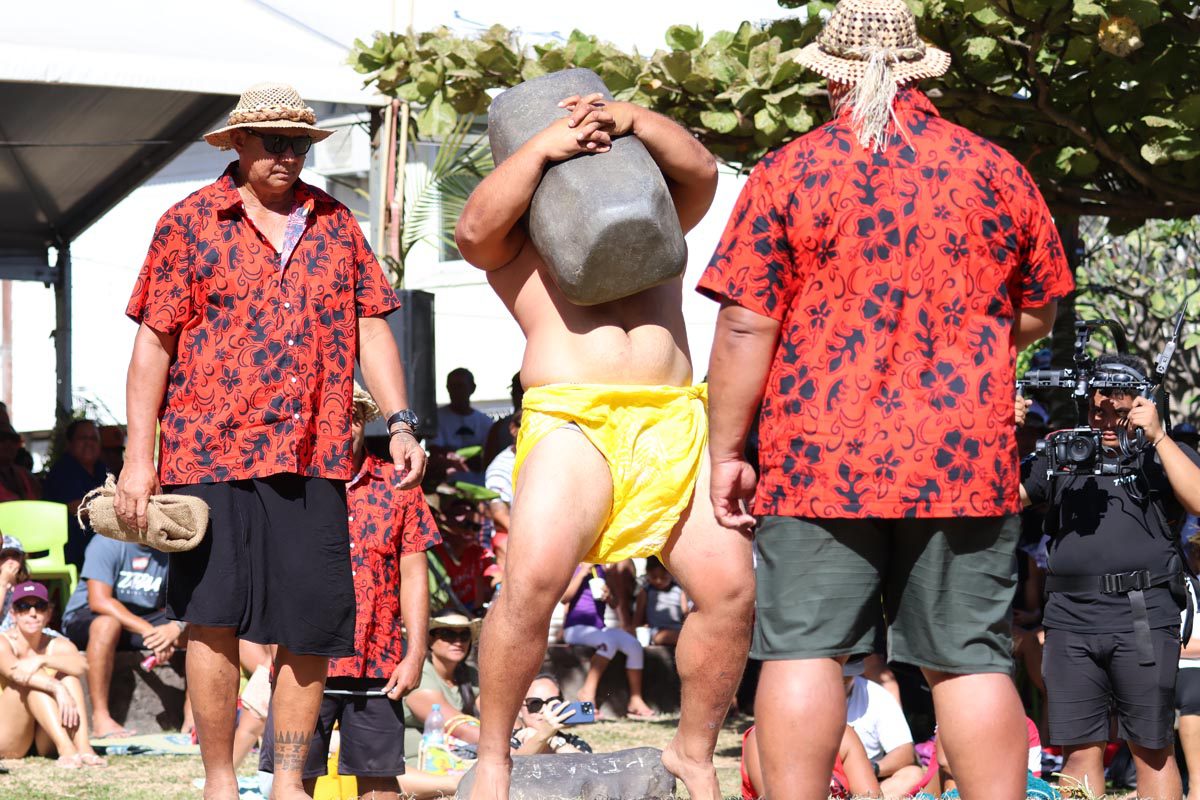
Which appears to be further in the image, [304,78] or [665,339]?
[304,78]

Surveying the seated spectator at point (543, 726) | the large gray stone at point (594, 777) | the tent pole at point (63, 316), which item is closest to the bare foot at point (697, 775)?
the large gray stone at point (594, 777)

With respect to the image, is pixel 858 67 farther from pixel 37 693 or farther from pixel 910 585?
pixel 37 693

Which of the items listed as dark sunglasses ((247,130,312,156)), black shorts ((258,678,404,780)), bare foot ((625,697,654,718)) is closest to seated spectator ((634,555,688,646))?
bare foot ((625,697,654,718))

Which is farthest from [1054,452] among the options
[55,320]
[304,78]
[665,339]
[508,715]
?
[55,320]

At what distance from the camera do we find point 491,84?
7742mm

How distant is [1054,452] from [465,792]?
2950 millimetres

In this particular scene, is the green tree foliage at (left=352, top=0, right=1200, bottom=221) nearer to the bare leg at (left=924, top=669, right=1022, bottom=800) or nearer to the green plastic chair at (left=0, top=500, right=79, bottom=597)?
the bare leg at (left=924, top=669, right=1022, bottom=800)

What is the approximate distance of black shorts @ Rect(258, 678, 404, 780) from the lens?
5.71 m

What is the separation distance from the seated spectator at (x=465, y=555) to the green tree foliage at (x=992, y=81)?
307 cm

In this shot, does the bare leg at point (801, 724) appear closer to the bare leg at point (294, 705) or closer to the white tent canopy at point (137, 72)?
the bare leg at point (294, 705)

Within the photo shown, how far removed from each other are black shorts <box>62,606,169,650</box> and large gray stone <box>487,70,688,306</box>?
20.4 feet

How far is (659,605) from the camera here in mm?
10680

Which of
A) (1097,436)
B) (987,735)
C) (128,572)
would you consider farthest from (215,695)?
(128,572)

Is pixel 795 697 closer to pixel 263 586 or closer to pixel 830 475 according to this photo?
pixel 830 475
